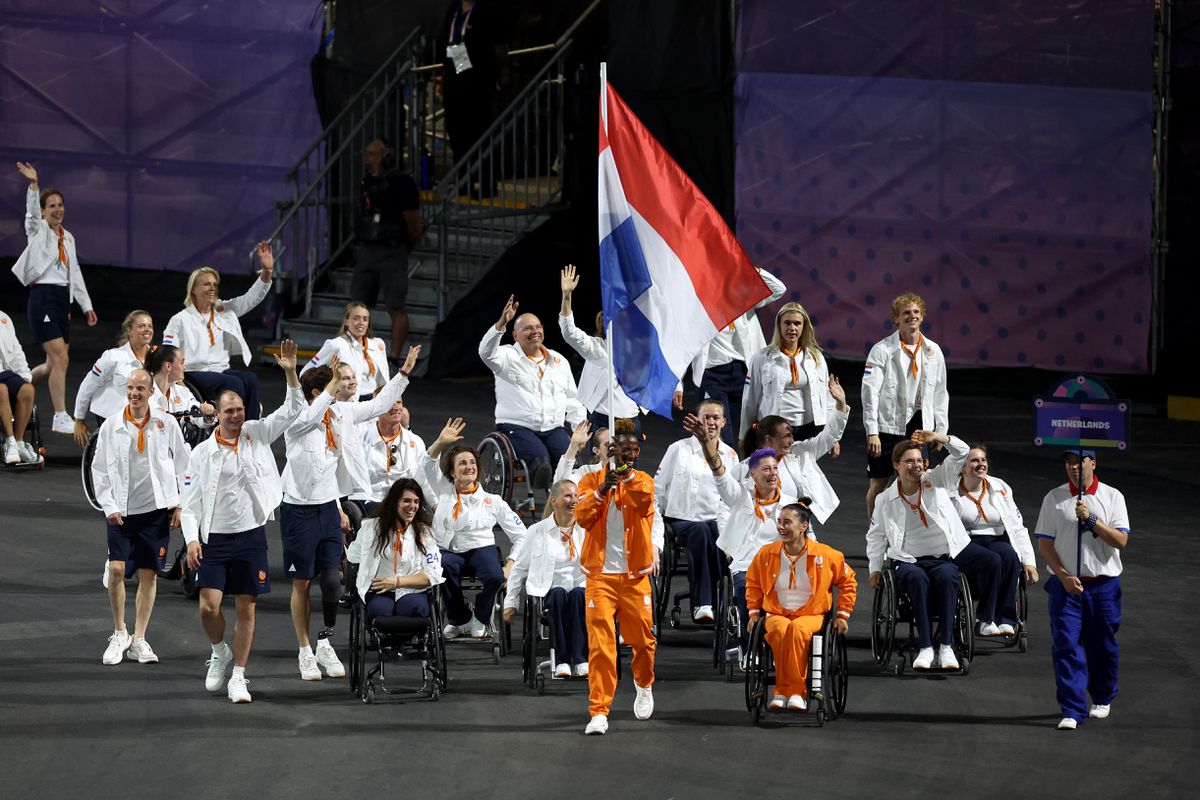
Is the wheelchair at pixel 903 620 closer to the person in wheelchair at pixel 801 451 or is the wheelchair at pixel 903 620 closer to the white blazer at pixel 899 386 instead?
the person in wheelchair at pixel 801 451

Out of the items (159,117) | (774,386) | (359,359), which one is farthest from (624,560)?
(159,117)

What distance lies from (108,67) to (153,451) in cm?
1304

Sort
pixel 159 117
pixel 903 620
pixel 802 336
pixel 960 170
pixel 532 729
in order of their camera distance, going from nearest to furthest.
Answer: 1. pixel 532 729
2. pixel 903 620
3. pixel 802 336
4. pixel 960 170
5. pixel 159 117

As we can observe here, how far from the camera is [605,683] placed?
10.6 meters

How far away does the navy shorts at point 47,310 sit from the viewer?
1756cm

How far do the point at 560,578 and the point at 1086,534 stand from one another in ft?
9.84

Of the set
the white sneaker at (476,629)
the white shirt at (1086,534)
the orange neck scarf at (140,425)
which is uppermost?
the orange neck scarf at (140,425)

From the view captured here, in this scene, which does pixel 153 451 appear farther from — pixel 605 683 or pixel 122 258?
pixel 122 258

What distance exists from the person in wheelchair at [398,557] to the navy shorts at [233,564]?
1.92 feet

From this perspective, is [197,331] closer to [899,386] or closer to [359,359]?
[359,359]

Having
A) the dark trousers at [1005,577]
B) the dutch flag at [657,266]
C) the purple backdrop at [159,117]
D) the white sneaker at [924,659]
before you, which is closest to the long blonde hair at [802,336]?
the dark trousers at [1005,577]

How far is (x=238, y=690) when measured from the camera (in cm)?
1098

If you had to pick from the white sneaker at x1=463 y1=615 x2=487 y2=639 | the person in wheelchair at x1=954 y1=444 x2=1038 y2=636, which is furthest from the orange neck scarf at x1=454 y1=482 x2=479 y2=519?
the person in wheelchair at x1=954 y1=444 x2=1038 y2=636

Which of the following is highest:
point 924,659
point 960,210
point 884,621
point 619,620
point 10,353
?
point 960,210
